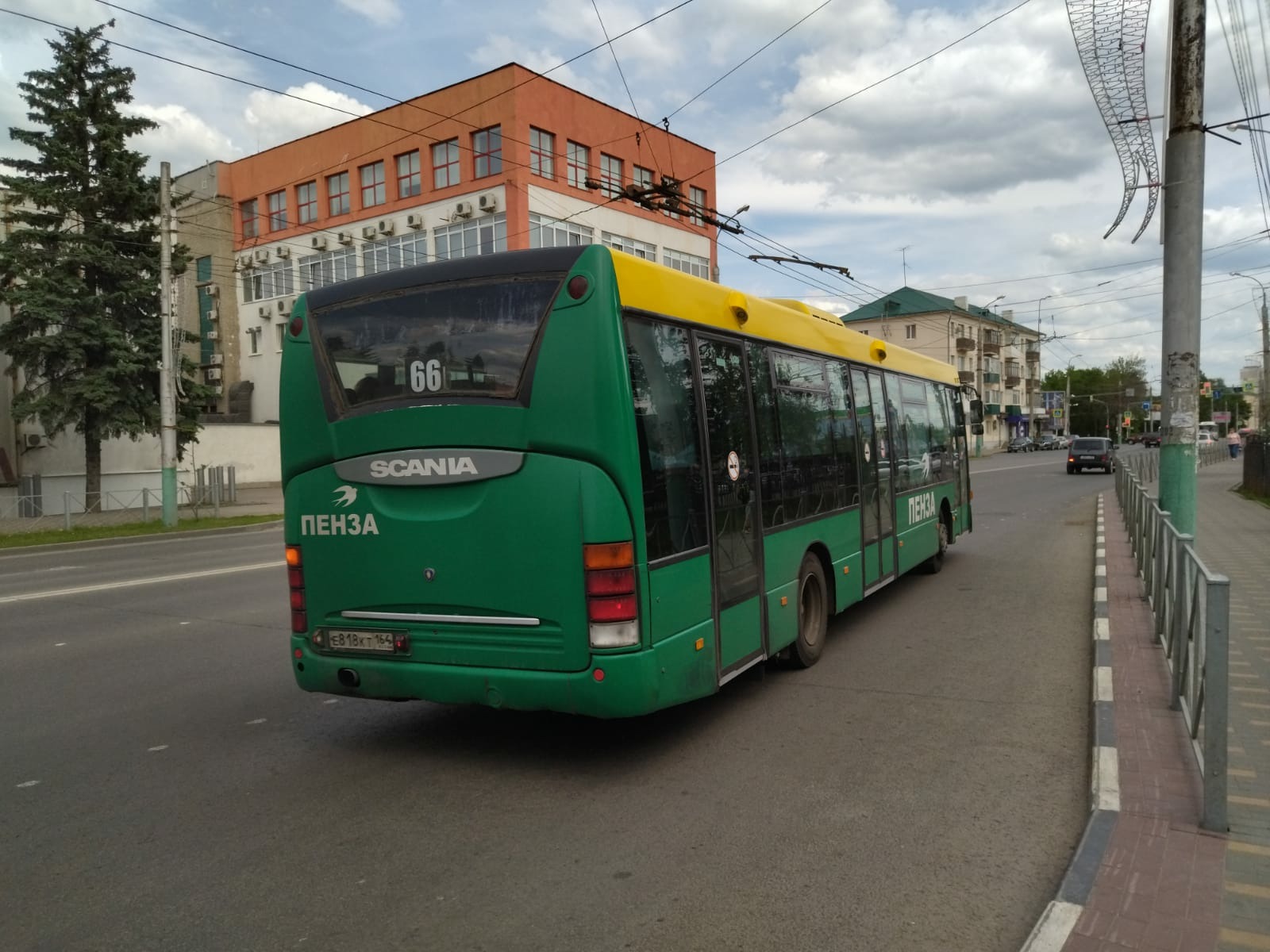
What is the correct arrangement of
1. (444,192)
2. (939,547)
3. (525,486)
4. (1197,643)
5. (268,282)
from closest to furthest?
(525,486)
(1197,643)
(939,547)
(444,192)
(268,282)

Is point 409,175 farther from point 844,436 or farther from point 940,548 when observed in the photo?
point 844,436

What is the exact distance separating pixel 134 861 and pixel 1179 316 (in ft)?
28.9

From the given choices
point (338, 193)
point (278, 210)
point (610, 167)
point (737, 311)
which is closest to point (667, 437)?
point (737, 311)

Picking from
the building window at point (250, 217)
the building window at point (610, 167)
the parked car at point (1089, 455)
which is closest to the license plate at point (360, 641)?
the building window at point (610, 167)

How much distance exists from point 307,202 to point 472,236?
11.5 meters

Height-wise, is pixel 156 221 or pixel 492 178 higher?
pixel 492 178

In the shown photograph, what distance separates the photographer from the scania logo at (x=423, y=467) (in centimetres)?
505

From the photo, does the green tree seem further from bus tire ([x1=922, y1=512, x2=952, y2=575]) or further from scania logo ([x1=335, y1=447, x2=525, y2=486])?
scania logo ([x1=335, y1=447, x2=525, y2=486])

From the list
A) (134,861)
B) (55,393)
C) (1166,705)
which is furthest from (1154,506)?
(55,393)

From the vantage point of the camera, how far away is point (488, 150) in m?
38.2

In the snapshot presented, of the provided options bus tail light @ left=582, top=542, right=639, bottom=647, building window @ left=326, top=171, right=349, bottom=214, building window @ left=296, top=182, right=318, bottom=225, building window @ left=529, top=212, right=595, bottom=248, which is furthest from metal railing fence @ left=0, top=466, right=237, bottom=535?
bus tail light @ left=582, top=542, right=639, bottom=647

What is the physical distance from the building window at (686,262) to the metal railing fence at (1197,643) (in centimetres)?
3691

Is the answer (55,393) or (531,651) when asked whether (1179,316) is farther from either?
(55,393)

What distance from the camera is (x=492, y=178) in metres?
38.2
